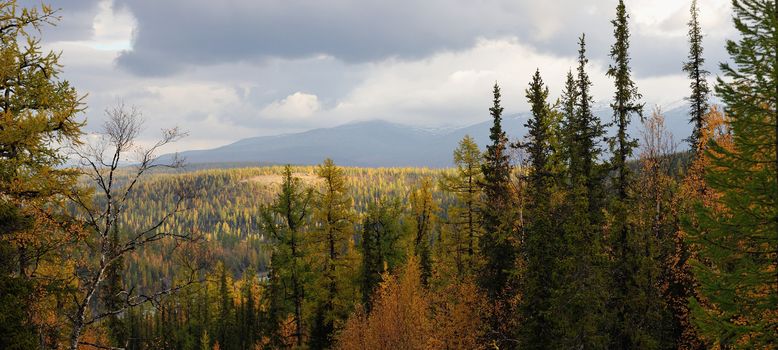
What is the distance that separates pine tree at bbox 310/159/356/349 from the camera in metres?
33.6

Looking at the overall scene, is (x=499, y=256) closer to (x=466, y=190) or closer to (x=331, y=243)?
(x=466, y=190)

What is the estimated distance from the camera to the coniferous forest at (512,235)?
10.9 metres

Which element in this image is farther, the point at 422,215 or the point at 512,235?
the point at 422,215

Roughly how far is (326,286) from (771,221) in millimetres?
27750

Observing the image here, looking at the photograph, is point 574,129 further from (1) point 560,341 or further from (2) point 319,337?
(2) point 319,337

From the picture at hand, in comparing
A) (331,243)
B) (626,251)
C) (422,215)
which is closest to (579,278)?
(626,251)

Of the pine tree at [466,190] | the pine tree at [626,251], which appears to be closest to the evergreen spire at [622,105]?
the pine tree at [626,251]

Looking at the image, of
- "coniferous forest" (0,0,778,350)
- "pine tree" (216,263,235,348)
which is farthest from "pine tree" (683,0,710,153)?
"pine tree" (216,263,235,348)

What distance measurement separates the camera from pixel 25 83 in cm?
1321

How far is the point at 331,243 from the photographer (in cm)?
3391

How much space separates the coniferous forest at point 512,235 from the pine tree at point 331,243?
0.14 m

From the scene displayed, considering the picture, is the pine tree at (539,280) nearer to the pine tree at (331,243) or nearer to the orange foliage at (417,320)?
the orange foliage at (417,320)

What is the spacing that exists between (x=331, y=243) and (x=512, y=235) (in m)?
13.7

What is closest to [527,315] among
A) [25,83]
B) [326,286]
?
[326,286]
